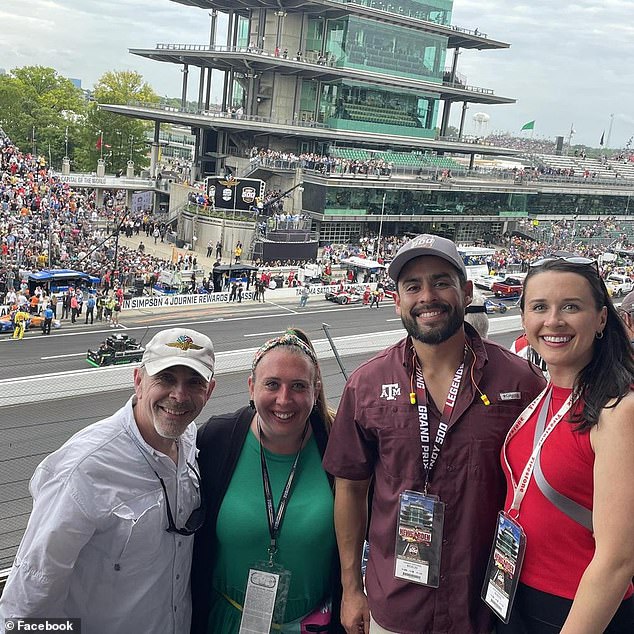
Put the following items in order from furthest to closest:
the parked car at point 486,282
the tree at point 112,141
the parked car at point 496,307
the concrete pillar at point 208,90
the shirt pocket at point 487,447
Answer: the tree at point 112,141 < the concrete pillar at point 208,90 < the parked car at point 486,282 < the parked car at point 496,307 < the shirt pocket at point 487,447

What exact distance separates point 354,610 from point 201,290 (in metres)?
24.5

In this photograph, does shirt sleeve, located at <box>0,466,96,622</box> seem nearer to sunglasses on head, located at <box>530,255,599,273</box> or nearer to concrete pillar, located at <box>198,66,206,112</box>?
sunglasses on head, located at <box>530,255,599,273</box>

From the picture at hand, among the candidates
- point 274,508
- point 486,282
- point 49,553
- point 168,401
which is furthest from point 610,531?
point 486,282

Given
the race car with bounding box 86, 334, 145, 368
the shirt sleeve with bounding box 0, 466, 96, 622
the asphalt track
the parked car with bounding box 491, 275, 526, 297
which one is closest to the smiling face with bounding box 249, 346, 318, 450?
the shirt sleeve with bounding box 0, 466, 96, 622

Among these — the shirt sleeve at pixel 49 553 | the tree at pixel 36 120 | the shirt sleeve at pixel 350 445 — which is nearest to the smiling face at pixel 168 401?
the shirt sleeve at pixel 49 553

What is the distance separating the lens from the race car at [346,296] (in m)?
28.8

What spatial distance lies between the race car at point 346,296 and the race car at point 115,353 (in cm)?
1282

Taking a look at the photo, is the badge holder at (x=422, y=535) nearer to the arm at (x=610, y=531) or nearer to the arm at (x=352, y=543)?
the arm at (x=352, y=543)

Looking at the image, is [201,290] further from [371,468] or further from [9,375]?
[371,468]

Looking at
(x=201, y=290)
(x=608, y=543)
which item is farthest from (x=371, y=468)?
(x=201, y=290)

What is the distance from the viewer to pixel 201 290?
26.8m

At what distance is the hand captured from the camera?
2.76 metres

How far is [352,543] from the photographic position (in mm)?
2764

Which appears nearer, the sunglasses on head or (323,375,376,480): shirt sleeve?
the sunglasses on head
